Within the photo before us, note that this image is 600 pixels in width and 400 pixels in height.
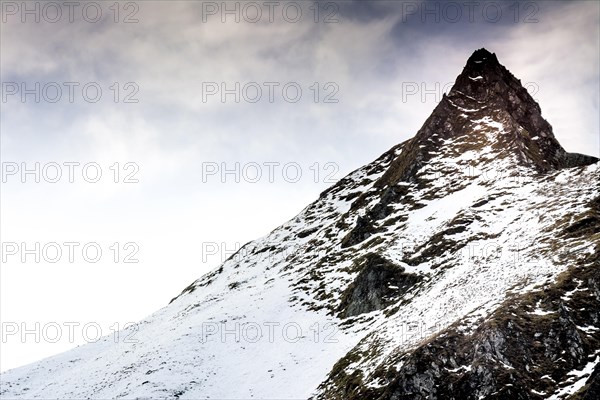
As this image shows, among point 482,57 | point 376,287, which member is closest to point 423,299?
point 376,287

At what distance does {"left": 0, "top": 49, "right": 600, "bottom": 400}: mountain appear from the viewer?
23.1m

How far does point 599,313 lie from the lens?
2288 centimetres

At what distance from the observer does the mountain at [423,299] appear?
23062 millimetres

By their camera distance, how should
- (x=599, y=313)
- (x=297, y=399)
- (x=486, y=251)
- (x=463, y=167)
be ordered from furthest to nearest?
1. (x=463, y=167)
2. (x=486, y=251)
3. (x=297, y=399)
4. (x=599, y=313)

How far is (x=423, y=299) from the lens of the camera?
110 ft

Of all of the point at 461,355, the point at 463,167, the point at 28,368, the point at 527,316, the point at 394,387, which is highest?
the point at 463,167

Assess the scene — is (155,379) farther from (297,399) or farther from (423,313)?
(423,313)

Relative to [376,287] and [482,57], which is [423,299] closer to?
[376,287]

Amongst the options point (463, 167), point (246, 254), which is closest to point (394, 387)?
point (463, 167)

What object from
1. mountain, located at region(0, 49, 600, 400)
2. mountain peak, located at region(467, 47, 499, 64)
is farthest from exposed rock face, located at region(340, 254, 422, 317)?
mountain peak, located at region(467, 47, 499, 64)

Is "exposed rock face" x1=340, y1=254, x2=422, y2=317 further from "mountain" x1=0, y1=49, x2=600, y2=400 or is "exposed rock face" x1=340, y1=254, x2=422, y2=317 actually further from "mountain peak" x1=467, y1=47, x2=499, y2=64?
"mountain peak" x1=467, y1=47, x2=499, y2=64

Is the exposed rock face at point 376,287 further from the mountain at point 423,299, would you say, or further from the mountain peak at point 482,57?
the mountain peak at point 482,57

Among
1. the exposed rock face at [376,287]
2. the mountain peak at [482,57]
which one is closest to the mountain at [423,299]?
the exposed rock face at [376,287]

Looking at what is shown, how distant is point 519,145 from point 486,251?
2375 centimetres
